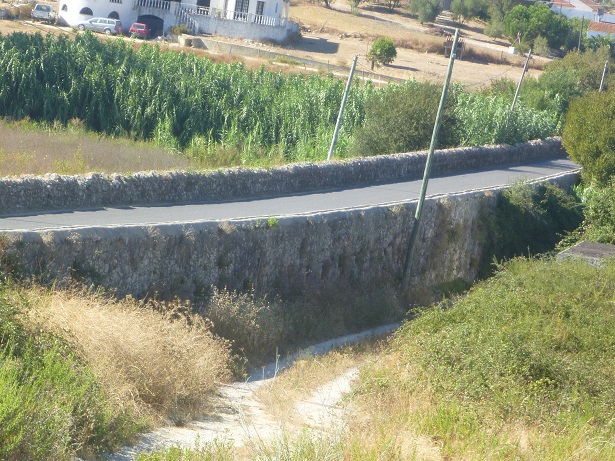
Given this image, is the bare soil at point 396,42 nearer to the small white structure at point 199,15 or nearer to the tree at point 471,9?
the tree at point 471,9

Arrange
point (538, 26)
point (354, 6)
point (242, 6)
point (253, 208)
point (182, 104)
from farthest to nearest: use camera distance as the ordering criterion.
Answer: point (354, 6), point (538, 26), point (242, 6), point (182, 104), point (253, 208)

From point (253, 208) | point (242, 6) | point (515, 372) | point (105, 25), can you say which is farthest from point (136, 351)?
point (242, 6)

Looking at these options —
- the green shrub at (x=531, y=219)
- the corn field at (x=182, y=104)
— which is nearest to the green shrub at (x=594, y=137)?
the corn field at (x=182, y=104)

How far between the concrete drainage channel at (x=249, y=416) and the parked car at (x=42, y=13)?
47.3m

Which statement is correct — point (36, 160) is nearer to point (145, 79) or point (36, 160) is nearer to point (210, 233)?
point (210, 233)

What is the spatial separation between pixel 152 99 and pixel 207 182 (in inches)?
583

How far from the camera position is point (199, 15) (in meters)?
65.3

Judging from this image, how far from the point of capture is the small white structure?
6050 cm

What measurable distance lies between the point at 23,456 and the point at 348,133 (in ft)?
87.5

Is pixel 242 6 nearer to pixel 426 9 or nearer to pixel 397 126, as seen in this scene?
pixel 426 9

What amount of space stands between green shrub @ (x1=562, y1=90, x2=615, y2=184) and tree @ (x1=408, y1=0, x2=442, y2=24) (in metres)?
52.5

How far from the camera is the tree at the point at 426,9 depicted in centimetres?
8638

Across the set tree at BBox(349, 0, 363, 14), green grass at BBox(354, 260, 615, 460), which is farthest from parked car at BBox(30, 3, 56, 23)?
green grass at BBox(354, 260, 615, 460)

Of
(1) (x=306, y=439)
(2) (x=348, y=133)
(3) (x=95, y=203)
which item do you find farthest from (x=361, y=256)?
(2) (x=348, y=133)
